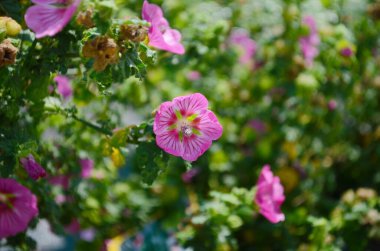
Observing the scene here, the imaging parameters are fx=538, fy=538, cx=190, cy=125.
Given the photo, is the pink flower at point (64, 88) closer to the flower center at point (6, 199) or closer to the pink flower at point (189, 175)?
the flower center at point (6, 199)

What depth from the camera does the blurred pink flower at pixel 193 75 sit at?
2.18 m

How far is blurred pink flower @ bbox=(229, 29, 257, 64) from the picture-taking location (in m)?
2.32

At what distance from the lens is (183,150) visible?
1.16 metres

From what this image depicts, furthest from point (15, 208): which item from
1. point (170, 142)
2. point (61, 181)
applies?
point (170, 142)

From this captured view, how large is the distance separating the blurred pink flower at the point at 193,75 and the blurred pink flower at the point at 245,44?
0.76ft

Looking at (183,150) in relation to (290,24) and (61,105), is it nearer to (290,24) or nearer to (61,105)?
(61,105)

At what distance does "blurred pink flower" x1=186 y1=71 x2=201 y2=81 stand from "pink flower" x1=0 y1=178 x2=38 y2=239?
0.99m

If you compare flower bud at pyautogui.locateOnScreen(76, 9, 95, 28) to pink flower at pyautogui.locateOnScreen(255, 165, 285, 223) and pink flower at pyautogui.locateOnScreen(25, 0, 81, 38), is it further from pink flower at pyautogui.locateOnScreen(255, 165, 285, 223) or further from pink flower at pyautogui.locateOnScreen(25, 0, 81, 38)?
pink flower at pyautogui.locateOnScreen(255, 165, 285, 223)

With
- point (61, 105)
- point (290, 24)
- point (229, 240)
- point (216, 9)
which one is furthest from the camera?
point (216, 9)

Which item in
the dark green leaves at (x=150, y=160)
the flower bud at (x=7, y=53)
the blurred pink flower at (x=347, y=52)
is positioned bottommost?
the dark green leaves at (x=150, y=160)

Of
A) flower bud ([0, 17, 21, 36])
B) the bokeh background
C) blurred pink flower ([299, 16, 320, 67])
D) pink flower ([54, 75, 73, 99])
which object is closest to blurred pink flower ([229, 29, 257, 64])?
the bokeh background

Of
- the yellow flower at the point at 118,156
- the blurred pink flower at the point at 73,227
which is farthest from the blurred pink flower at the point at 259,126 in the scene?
the yellow flower at the point at 118,156

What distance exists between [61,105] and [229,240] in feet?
2.17

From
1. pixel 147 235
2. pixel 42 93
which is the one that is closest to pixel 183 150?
pixel 42 93
